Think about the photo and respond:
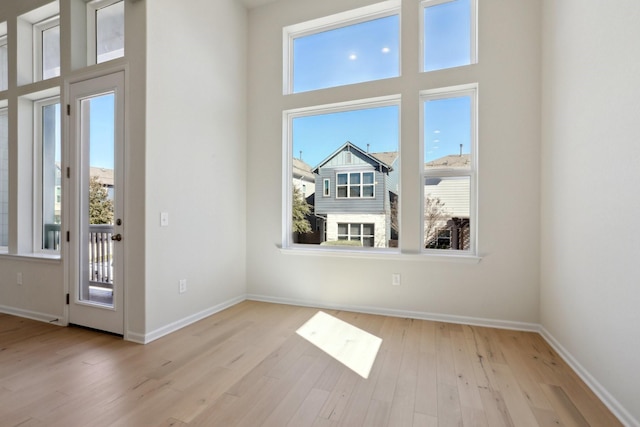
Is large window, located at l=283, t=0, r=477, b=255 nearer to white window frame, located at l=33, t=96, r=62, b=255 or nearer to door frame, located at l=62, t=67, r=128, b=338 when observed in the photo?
door frame, located at l=62, t=67, r=128, b=338

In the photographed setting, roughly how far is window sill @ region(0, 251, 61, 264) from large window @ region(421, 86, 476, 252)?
393cm

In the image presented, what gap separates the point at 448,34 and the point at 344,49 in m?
1.15

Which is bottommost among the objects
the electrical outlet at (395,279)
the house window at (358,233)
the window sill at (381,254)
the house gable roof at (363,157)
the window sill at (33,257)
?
the electrical outlet at (395,279)

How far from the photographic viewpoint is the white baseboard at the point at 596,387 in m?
1.64

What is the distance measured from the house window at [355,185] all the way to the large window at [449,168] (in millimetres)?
608

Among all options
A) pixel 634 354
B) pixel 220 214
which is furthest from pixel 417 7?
pixel 634 354

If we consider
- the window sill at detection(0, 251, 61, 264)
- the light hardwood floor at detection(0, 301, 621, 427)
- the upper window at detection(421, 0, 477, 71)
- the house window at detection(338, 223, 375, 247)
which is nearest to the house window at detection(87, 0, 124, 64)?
the window sill at detection(0, 251, 61, 264)

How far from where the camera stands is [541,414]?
1.72 metres

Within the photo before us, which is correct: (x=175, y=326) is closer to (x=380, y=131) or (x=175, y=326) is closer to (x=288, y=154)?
(x=288, y=154)

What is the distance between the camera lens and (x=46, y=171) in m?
3.57

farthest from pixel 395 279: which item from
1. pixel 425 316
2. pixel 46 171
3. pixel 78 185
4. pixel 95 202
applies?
pixel 46 171

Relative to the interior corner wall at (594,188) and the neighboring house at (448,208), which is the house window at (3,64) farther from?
the interior corner wall at (594,188)

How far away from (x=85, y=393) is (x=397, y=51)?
4.04 metres

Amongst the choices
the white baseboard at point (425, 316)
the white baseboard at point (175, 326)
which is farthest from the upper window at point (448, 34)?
the white baseboard at point (175, 326)
